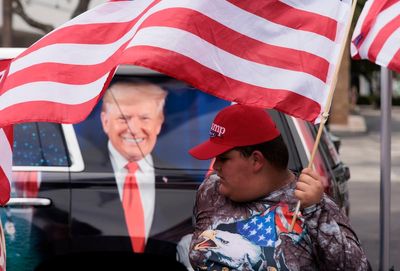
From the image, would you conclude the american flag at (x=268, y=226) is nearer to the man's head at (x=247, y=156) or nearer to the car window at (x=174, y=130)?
the man's head at (x=247, y=156)

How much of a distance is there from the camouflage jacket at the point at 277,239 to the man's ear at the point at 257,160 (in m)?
0.11

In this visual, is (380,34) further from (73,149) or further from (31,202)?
(31,202)

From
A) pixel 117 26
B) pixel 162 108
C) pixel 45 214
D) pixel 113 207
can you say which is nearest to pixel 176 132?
pixel 162 108

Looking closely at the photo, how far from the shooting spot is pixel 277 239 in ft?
10.1

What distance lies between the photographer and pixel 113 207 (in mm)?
5066

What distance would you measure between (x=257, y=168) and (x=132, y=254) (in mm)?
2075

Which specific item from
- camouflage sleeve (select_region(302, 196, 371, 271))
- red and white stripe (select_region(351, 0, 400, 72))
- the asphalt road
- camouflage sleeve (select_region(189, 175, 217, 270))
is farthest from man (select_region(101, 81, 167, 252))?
the asphalt road

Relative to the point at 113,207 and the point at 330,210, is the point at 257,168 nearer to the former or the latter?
the point at 330,210

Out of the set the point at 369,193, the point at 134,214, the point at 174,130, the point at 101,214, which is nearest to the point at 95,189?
the point at 101,214

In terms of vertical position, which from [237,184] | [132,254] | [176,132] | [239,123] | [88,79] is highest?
[88,79]

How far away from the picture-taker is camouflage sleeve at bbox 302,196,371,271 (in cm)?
304

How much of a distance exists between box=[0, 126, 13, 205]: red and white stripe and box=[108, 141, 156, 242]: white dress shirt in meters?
1.46

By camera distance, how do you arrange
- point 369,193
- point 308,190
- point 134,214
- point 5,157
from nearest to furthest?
1. point 308,190
2. point 5,157
3. point 134,214
4. point 369,193

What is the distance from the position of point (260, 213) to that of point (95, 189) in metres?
2.13
